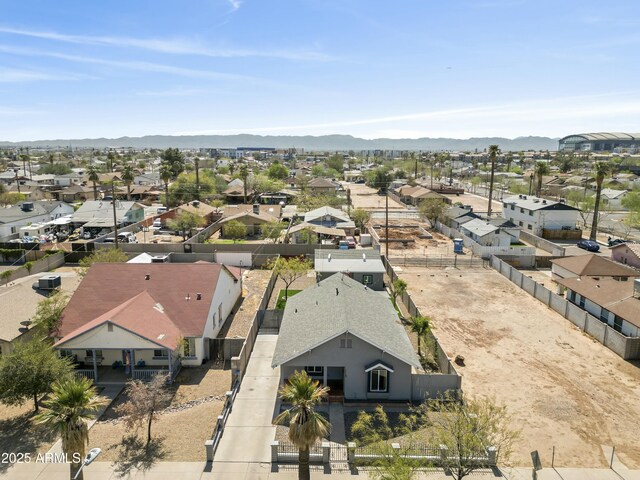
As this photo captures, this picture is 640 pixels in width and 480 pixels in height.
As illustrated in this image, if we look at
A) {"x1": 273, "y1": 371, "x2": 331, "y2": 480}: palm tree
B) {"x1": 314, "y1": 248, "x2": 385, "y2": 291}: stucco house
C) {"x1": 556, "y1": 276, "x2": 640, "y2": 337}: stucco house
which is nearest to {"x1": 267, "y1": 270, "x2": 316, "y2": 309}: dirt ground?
{"x1": 314, "y1": 248, "x2": 385, "y2": 291}: stucco house

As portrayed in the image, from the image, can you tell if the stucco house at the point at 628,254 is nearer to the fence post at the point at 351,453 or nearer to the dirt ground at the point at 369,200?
the fence post at the point at 351,453

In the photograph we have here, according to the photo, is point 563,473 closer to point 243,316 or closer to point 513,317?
point 513,317

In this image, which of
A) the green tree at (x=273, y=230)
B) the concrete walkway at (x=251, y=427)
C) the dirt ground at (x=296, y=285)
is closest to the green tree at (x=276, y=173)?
the green tree at (x=273, y=230)

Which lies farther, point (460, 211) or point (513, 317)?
point (460, 211)

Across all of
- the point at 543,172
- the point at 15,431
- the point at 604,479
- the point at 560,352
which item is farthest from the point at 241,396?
the point at 543,172

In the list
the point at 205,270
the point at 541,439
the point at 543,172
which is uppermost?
the point at 543,172

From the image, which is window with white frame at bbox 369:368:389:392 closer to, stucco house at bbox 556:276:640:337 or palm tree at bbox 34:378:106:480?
palm tree at bbox 34:378:106:480
